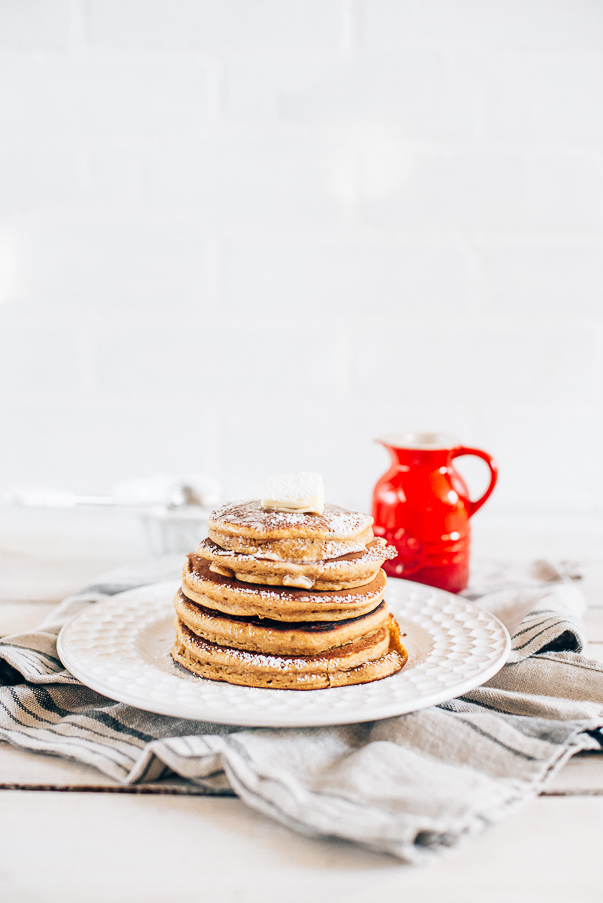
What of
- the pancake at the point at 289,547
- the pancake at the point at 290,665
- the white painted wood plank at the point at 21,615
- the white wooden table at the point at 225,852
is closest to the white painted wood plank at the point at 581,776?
the white wooden table at the point at 225,852

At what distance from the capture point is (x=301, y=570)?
2.99ft

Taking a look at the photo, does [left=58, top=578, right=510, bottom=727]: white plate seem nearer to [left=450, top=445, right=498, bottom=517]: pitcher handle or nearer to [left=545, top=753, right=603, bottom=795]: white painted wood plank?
[left=545, top=753, right=603, bottom=795]: white painted wood plank

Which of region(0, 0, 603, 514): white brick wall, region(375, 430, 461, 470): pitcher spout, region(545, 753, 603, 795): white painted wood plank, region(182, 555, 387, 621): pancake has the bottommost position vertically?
region(545, 753, 603, 795): white painted wood plank

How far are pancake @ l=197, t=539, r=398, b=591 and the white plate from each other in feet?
0.43

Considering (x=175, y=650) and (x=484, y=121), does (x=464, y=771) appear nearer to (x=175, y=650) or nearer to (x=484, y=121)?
(x=175, y=650)

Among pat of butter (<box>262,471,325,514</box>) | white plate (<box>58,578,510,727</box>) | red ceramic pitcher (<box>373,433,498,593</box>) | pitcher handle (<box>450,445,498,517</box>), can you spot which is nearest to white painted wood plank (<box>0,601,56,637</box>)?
white plate (<box>58,578,510,727</box>)

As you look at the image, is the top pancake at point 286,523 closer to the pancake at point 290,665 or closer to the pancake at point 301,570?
the pancake at point 301,570

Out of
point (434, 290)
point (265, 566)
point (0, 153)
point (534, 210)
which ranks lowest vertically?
point (265, 566)

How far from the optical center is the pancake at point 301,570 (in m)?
0.91

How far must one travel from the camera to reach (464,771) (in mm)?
708

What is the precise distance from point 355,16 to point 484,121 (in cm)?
46

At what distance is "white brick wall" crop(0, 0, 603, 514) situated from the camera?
6.63 ft

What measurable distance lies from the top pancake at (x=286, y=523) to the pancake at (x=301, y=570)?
0.03 m

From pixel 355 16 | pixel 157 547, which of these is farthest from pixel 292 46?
pixel 157 547
